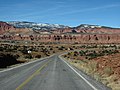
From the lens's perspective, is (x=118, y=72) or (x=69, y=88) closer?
(x=69, y=88)

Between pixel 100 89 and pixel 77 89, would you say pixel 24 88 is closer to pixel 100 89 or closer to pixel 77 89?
pixel 77 89

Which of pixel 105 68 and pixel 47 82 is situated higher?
Answer: pixel 105 68

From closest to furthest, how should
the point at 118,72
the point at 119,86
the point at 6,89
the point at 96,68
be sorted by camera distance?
the point at 6,89 → the point at 119,86 → the point at 118,72 → the point at 96,68

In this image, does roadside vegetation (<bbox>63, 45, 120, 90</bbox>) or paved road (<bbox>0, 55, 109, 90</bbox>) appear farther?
roadside vegetation (<bbox>63, 45, 120, 90</bbox>)

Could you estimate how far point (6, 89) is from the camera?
14.0 m

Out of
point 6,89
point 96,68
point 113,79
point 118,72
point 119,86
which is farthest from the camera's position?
point 96,68

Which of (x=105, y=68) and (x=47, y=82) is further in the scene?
(x=105, y=68)

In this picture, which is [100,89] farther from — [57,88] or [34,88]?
[34,88]

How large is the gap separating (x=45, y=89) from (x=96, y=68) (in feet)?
42.6

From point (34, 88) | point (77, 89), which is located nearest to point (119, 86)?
point (77, 89)

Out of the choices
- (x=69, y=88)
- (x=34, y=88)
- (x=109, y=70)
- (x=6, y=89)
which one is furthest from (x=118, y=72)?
(x=6, y=89)

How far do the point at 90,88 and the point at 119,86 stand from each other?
1.62m

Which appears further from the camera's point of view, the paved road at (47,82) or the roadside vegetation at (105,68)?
the roadside vegetation at (105,68)

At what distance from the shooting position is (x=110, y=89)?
14.3 meters
